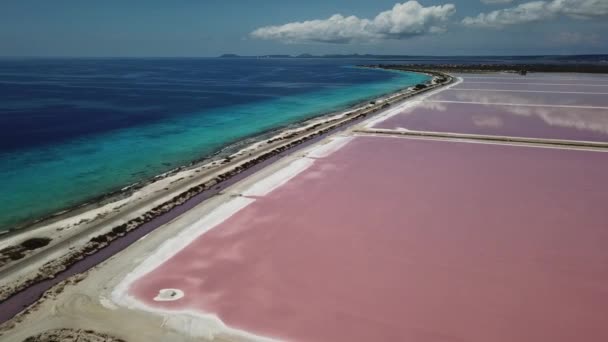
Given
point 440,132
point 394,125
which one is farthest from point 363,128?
point 440,132

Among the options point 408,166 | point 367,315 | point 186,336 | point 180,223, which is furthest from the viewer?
point 408,166

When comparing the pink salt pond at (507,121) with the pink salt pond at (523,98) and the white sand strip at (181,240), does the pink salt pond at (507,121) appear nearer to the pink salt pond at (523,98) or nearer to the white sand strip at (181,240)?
the pink salt pond at (523,98)

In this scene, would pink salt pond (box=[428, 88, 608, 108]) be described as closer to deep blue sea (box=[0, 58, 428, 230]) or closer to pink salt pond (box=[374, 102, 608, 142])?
pink salt pond (box=[374, 102, 608, 142])

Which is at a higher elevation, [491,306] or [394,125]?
[394,125]

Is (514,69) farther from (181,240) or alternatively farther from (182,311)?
(182,311)

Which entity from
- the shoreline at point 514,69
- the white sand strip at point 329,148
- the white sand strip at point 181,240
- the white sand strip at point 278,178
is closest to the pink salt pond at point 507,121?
the white sand strip at point 329,148

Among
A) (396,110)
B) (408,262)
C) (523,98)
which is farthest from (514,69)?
(408,262)

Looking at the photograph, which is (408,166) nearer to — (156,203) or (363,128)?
(363,128)
